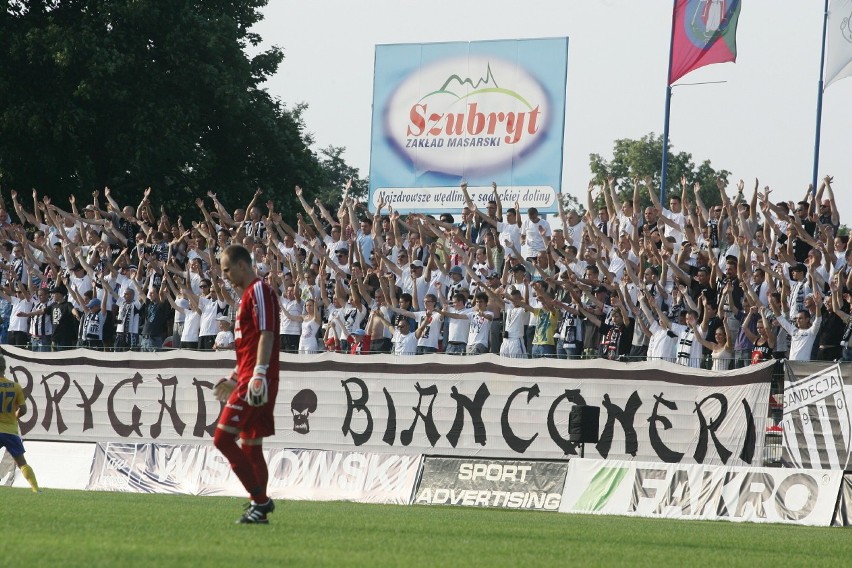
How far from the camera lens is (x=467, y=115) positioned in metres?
33.1

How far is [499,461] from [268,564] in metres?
11.2

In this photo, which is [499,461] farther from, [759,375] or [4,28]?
[4,28]

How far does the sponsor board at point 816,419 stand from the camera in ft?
54.7

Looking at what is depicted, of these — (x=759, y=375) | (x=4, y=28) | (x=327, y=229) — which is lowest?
(x=759, y=375)

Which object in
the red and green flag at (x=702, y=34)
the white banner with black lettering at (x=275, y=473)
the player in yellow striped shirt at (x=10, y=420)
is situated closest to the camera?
the player in yellow striped shirt at (x=10, y=420)

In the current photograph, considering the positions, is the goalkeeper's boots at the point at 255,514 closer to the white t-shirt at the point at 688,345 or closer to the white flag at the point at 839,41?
the white t-shirt at the point at 688,345

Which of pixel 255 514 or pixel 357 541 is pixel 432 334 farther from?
pixel 357 541

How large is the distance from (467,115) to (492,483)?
53.4 feet

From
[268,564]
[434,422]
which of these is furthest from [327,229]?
[268,564]

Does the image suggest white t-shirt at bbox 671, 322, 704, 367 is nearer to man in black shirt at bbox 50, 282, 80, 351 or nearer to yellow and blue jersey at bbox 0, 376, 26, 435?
yellow and blue jersey at bbox 0, 376, 26, 435

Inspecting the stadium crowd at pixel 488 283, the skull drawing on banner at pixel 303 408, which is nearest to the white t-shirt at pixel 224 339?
the stadium crowd at pixel 488 283

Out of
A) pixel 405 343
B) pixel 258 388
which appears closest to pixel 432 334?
pixel 405 343

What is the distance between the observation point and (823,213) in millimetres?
21672

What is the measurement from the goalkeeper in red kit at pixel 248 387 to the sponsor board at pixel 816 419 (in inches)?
350
